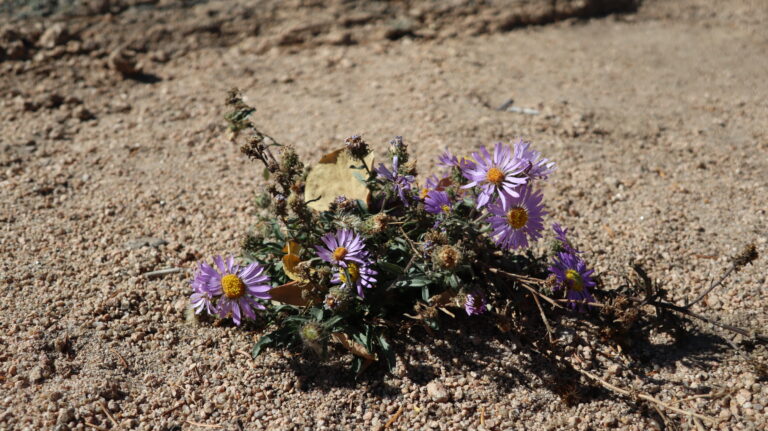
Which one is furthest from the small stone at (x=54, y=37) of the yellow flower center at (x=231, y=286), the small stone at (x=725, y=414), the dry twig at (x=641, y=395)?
the small stone at (x=725, y=414)

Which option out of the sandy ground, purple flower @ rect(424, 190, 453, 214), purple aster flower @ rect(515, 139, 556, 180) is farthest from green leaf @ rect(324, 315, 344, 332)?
purple aster flower @ rect(515, 139, 556, 180)

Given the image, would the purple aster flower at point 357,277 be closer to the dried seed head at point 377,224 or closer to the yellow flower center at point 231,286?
the dried seed head at point 377,224

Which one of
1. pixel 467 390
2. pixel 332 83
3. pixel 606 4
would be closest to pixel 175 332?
pixel 467 390

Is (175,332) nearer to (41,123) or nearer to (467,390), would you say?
(467,390)

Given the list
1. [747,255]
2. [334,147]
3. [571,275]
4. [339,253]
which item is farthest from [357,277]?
[334,147]

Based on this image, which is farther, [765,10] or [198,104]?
[765,10]

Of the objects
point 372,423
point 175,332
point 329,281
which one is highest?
point 329,281

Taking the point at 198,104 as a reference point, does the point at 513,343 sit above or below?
below
